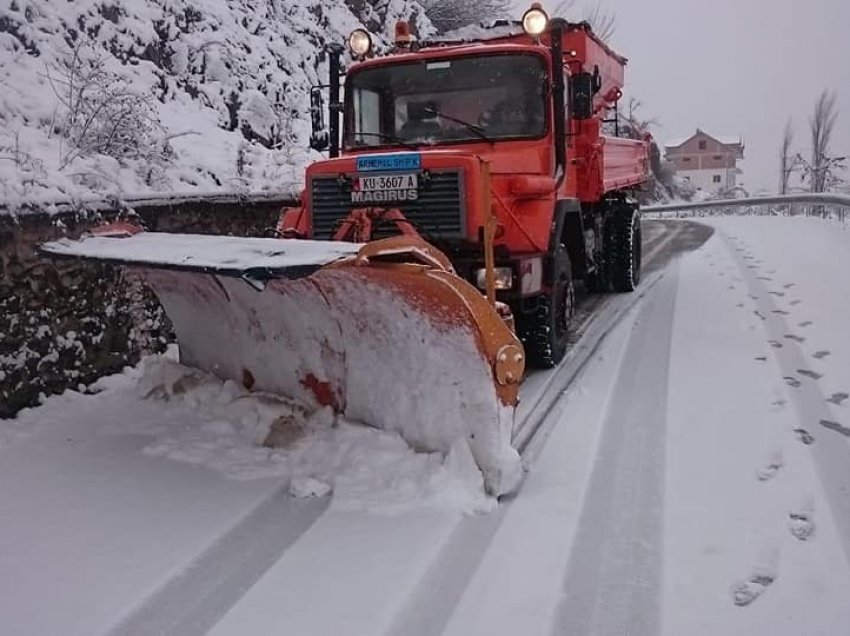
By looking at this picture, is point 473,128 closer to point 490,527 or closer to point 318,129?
point 318,129

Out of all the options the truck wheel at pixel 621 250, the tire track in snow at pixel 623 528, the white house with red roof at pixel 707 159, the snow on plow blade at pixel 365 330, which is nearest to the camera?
the tire track in snow at pixel 623 528

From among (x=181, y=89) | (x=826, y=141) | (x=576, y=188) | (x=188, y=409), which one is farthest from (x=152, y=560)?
(x=826, y=141)

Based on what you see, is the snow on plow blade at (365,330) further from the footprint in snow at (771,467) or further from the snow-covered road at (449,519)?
the footprint in snow at (771,467)

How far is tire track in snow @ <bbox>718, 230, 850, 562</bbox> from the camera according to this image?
124 inches

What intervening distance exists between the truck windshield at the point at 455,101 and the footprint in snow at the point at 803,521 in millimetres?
3093

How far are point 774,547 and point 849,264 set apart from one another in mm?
6673

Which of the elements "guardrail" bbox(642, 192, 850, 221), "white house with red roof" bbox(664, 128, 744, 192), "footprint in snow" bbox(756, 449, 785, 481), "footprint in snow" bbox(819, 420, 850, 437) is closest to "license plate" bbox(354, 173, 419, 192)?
"footprint in snow" bbox(756, 449, 785, 481)

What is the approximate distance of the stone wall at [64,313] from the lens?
438 centimetres

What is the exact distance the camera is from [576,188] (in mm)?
6426

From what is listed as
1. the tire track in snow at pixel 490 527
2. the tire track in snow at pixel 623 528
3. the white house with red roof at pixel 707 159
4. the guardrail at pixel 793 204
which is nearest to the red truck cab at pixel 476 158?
the tire track in snow at pixel 490 527

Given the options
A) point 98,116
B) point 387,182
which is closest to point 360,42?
point 387,182

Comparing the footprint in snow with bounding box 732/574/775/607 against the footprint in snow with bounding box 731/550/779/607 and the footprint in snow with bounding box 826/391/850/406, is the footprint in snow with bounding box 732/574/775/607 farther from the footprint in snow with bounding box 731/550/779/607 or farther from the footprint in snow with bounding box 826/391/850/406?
the footprint in snow with bounding box 826/391/850/406

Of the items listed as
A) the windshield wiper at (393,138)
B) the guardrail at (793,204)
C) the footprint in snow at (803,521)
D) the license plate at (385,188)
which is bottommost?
the footprint in snow at (803,521)

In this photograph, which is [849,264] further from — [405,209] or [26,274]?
[26,274]
